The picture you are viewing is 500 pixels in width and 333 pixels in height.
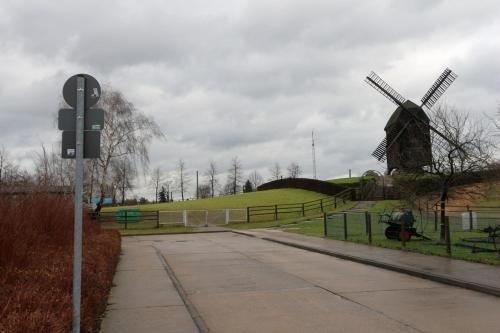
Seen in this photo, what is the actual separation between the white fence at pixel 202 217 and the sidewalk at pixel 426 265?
22479 mm

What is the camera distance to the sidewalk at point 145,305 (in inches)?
282

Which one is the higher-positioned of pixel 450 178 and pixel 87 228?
pixel 450 178

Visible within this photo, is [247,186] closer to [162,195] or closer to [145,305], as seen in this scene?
[162,195]

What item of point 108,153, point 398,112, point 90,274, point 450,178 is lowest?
point 90,274

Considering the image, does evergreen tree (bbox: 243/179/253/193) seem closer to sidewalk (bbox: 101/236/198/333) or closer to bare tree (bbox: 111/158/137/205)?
bare tree (bbox: 111/158/137/205)

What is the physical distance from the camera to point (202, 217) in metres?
43.2

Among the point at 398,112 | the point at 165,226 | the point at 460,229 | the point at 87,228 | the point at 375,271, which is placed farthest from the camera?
the point at 398,112

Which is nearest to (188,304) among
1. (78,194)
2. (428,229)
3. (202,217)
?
(78,194)

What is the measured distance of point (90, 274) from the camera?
7859 millimetres

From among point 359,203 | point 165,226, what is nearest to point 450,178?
point 165,226

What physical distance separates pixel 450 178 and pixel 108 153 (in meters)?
28.9

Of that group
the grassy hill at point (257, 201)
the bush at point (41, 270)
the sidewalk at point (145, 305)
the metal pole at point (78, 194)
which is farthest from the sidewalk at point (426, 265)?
the grassy hill at point (257, 201)

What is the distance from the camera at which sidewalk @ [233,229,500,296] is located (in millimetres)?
9922

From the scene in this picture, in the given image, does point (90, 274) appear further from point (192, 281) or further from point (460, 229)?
point (460, 229)
